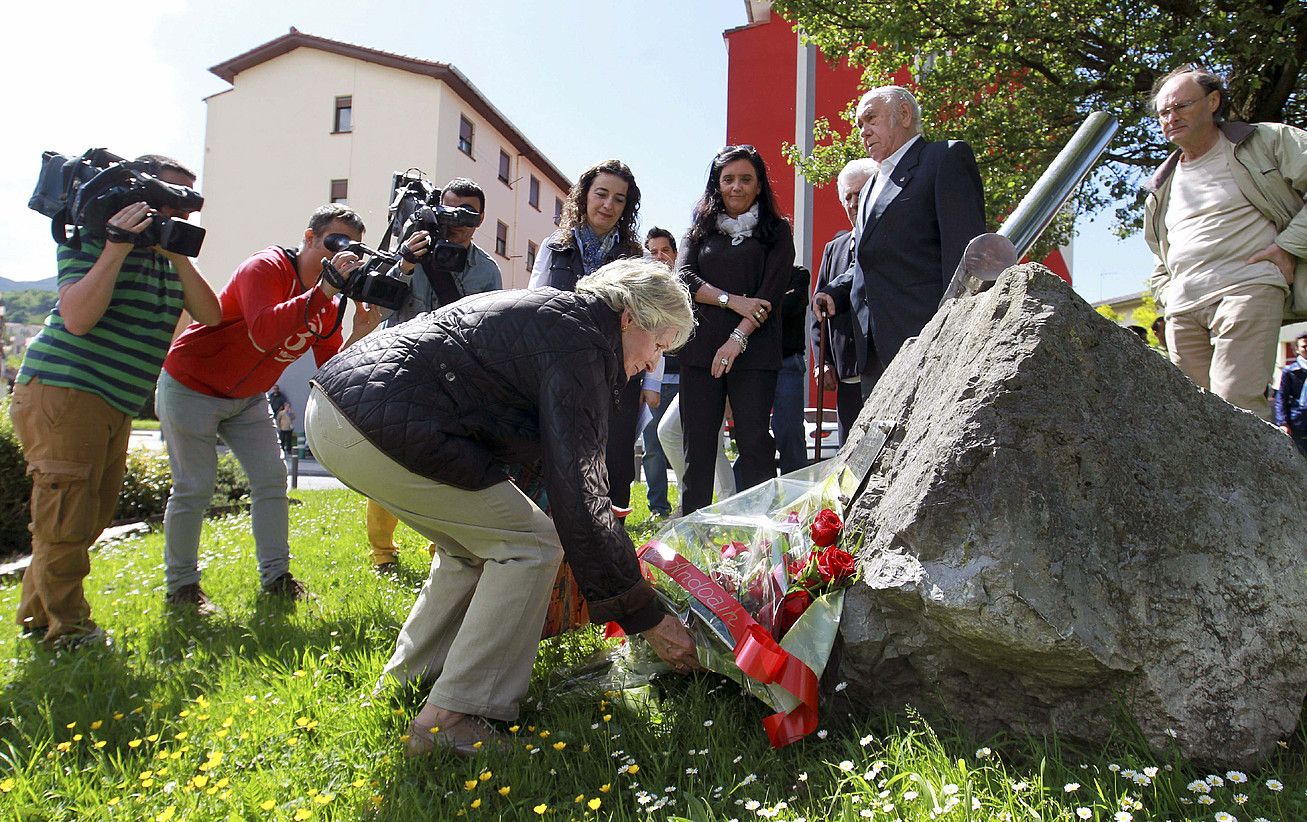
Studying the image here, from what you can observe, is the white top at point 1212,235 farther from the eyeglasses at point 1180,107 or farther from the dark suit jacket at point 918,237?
the dark suit jacket at point 918,237

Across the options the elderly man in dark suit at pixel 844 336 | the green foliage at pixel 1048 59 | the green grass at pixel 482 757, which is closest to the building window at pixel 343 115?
the green foliage at pixel 1048 59

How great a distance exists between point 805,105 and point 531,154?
15516mm

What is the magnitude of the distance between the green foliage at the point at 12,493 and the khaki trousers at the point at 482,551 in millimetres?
6216

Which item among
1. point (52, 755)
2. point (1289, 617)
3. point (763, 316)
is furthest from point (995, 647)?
point (52, 755)

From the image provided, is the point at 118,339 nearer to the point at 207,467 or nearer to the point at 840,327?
the point at 207,467

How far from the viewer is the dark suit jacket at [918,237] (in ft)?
11.8

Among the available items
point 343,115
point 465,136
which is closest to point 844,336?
point 465,136

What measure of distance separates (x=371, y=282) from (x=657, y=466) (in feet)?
12.9

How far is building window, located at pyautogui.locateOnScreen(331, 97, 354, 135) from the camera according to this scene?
2698 cm

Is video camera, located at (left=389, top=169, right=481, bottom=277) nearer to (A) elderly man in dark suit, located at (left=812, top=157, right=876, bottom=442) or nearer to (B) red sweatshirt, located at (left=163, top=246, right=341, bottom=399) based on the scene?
(B) red sweatshirt, located at (left=163, top=246, right=341, bottom=399)

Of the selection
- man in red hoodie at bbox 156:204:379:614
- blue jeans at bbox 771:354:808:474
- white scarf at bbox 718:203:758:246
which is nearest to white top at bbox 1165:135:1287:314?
white scarf at bbox 718:203:758:246

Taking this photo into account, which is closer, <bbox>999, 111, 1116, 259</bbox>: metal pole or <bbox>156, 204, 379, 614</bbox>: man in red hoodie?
<bbox>999, 111, 1116, 259</bbox>: metal pole

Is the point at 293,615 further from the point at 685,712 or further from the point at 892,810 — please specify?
the point at 892,810

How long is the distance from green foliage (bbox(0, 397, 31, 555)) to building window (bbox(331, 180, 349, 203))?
20895 mm
